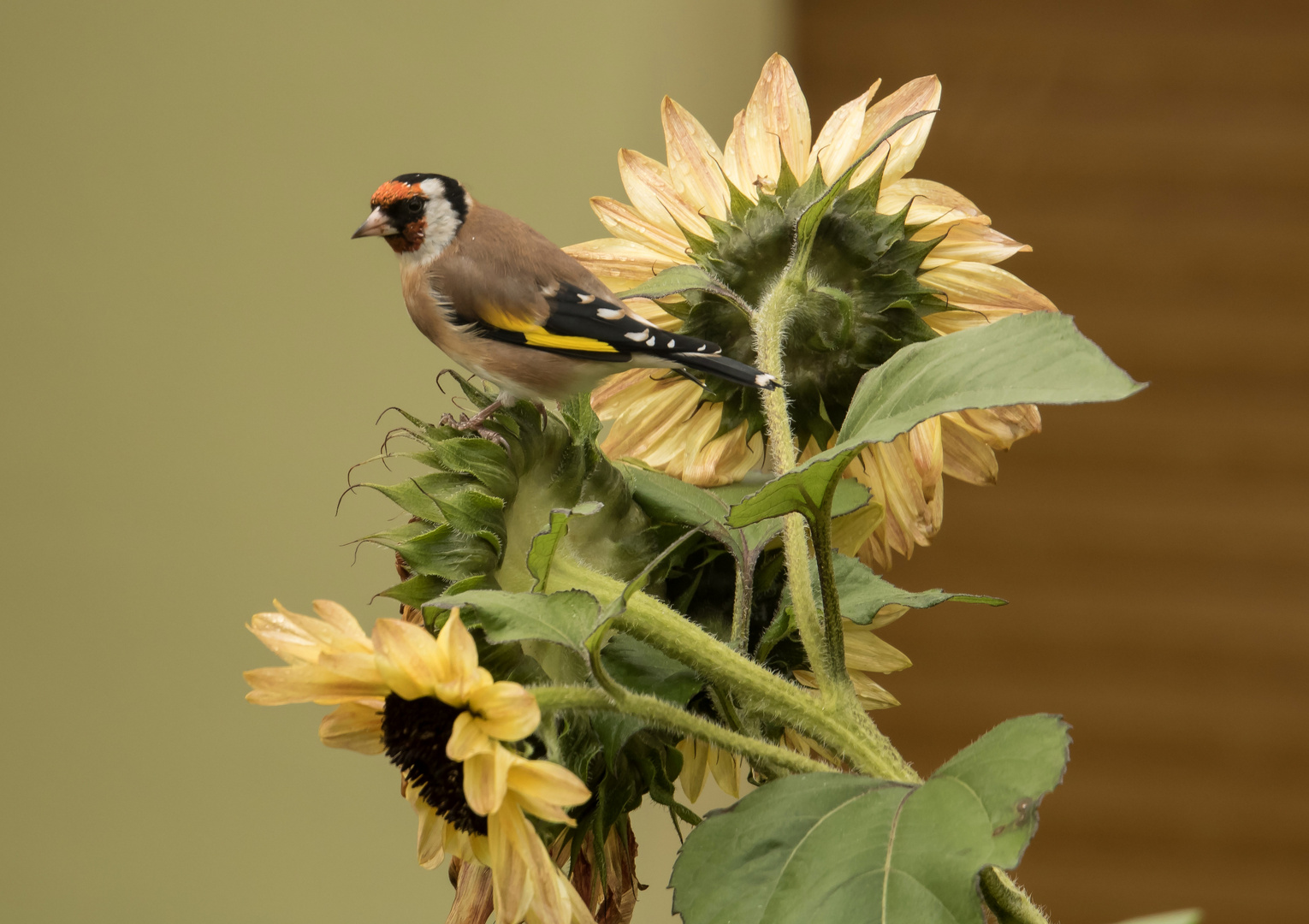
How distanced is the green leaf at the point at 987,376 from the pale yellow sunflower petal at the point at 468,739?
0.07 m

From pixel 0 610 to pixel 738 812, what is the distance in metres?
0.20

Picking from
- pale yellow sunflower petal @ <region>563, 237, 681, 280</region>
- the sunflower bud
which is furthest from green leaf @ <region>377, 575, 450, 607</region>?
pale yellow sunflower petal @ <region>563, 237, 681, 280</region>

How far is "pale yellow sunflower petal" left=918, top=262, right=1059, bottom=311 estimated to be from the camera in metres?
0.27

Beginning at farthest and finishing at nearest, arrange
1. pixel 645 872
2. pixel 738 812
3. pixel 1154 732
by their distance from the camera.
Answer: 1. pixel 1154 732
2. pixel 645 872
3. pixel 738 812

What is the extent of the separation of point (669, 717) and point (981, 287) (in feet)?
0.49

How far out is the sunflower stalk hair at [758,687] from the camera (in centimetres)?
18

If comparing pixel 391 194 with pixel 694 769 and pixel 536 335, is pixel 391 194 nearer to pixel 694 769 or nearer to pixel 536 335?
pixel 536 335

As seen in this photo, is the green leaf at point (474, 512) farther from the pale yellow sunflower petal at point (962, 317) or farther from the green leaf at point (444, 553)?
the pale yellow sunflower petal at point (962, 317)

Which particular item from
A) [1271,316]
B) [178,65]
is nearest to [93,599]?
[178,65]

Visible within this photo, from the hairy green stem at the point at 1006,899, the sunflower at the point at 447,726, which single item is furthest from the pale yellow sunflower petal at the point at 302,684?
the hairy green stem at the point at 1006,899

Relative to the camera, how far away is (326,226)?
43cm

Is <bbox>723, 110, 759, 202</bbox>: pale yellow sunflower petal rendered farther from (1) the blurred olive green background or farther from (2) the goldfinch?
(1) the blurred olive green background

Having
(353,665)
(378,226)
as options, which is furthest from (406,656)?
(378,226)

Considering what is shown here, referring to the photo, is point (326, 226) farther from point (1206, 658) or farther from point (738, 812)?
point (1206, 658)
